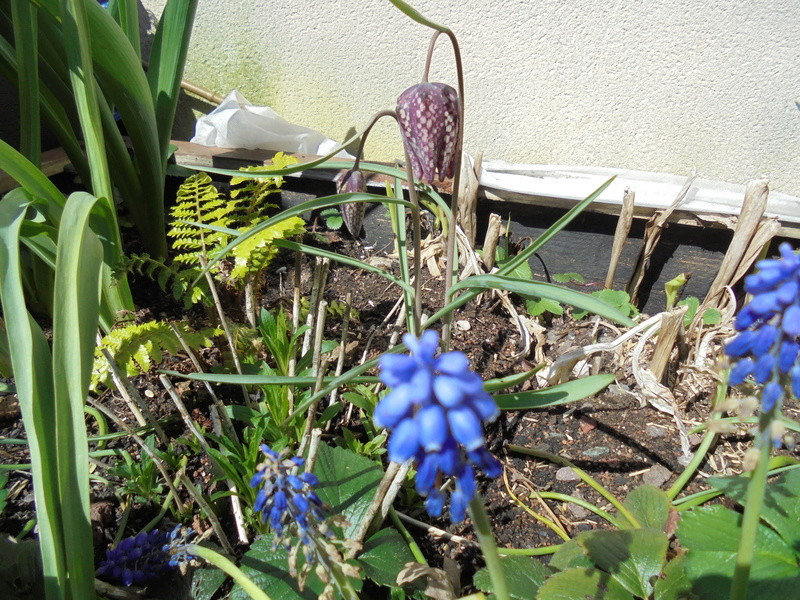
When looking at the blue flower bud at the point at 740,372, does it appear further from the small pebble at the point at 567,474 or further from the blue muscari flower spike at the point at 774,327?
the small pebble at the point at 567,474

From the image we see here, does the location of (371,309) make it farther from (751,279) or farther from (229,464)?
(751,279)

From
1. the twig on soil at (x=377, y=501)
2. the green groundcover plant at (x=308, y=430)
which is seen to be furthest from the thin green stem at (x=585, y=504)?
the twig on soil at (x=377, y=501)

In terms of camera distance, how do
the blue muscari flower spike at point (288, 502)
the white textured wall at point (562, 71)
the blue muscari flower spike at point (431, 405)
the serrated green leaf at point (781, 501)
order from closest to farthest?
the blue muscari flower spike at point (431, 405) < the blue muscari flower spike at point (288, 502) < the serrated green leaf at point (781, 501) < the white textured wall at point (562, 71)

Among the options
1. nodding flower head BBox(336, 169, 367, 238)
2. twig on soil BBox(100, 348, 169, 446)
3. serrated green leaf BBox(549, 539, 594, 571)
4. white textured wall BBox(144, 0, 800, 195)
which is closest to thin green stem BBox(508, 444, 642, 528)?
serrated green leaf BBox(549, 539, 594, 571)

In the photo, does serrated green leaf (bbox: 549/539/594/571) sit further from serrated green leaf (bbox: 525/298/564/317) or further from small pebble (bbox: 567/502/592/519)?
serrated green leaf (bbox: 525/298/564/317)

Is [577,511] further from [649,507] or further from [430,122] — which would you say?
[430,122]
